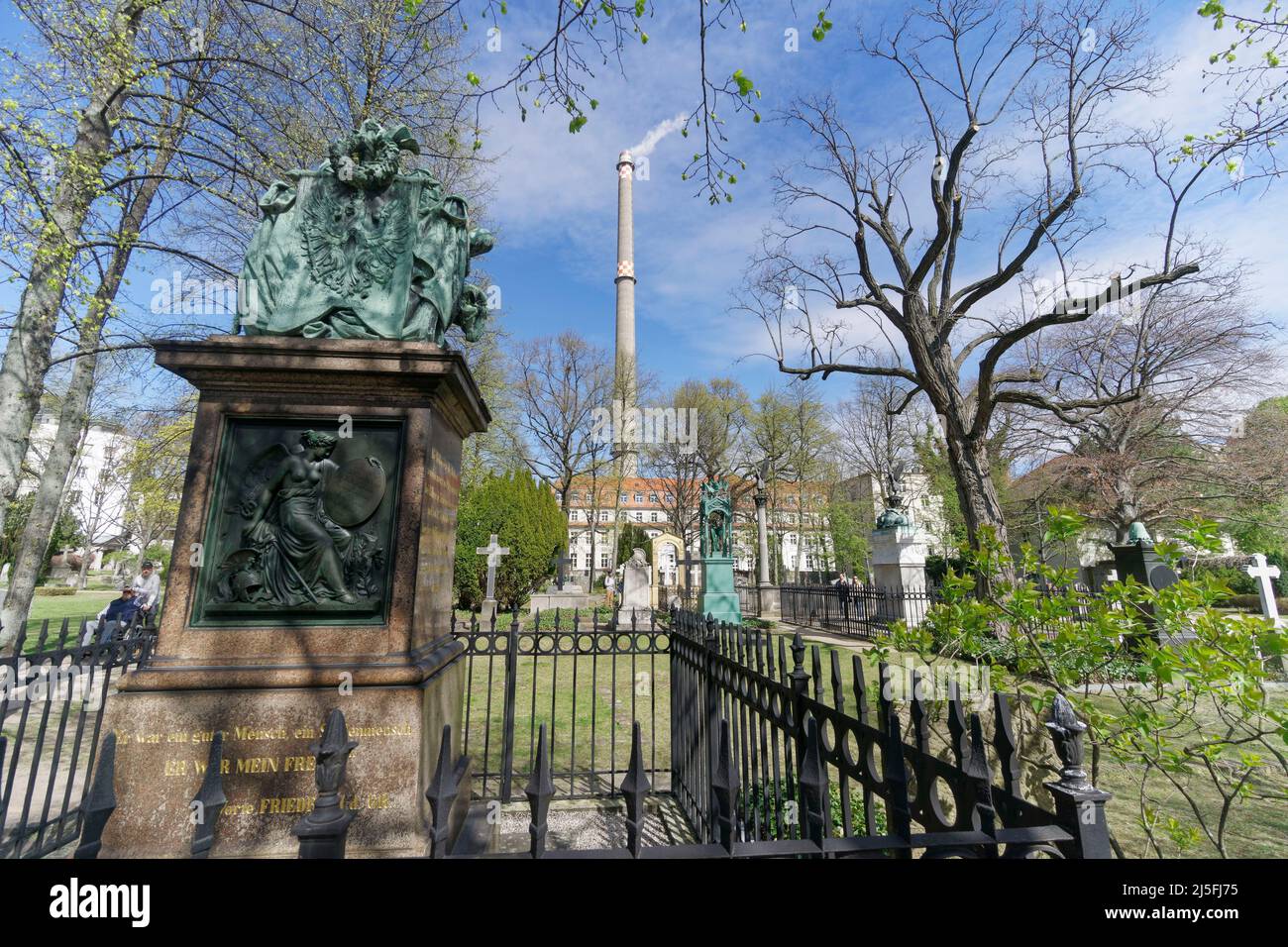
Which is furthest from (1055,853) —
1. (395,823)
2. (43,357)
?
(43,357)

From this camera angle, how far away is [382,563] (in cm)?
319

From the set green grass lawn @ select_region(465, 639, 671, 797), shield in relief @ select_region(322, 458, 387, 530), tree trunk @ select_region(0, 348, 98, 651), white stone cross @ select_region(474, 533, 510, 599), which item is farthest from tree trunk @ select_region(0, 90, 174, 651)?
white stone cross @ select_region(474, 533, 510, 599)

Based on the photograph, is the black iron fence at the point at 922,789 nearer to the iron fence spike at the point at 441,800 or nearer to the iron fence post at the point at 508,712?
the iron fence spike at the point at 441,800

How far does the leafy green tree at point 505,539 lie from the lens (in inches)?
730

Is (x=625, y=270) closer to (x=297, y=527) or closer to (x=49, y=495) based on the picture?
(x=49, y=495)

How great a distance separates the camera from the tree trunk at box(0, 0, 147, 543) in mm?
6855

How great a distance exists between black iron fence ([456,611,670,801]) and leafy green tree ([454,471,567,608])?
7.30 m

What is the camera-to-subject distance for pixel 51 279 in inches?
263

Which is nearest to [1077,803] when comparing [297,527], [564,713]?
[297,527]

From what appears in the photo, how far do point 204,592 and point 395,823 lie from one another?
1.63m

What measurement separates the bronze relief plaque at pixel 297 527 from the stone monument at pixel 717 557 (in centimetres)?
1251

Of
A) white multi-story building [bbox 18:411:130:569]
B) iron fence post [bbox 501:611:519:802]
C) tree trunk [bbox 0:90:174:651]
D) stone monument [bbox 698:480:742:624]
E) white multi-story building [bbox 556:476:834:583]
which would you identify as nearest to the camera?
iron fence post [bbox 501:611:519:802]

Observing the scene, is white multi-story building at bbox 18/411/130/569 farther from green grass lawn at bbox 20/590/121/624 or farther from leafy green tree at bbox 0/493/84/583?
green grass lawn at bbox 20/590/121/624

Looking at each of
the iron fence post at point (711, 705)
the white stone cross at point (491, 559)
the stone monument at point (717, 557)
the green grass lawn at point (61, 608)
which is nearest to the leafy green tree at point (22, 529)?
the green grass lawn at point (61, 608)
